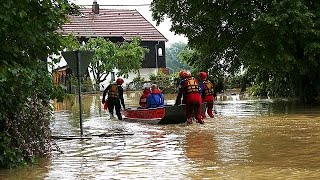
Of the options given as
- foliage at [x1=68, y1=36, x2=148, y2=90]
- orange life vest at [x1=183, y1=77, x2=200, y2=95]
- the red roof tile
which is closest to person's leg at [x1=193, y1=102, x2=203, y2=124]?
orange life vest at [x1=183, y1=77, x2=200, y2=95]

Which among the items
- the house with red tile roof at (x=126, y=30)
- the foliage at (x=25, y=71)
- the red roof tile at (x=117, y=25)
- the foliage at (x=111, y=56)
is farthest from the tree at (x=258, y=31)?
the red roof tile at (x=117, y=25)

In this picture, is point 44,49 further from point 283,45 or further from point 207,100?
point 283,45

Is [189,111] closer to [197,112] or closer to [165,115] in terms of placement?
[197,112]

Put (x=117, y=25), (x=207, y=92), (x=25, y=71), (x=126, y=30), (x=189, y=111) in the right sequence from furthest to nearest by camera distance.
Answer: (x=117, y=25) < (x=126, y=30) < (x=207, y=92) < (x=189, y=111) < (x=25, y=71)

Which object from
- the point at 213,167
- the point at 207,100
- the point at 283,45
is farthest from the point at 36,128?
the point at 283,45

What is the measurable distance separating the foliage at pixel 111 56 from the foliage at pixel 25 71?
5380 centimetres

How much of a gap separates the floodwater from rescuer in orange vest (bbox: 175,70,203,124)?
0.88 metres

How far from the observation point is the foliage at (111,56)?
2581 inches

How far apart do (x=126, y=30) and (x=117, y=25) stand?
4.69 feet

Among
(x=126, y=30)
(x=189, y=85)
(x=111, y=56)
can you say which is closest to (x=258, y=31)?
(x=189, y=85)

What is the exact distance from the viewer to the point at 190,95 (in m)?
18.8

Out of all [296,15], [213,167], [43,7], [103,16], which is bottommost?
[213,167]

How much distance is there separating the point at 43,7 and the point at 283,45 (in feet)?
58.9

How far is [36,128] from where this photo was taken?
11.5 m
